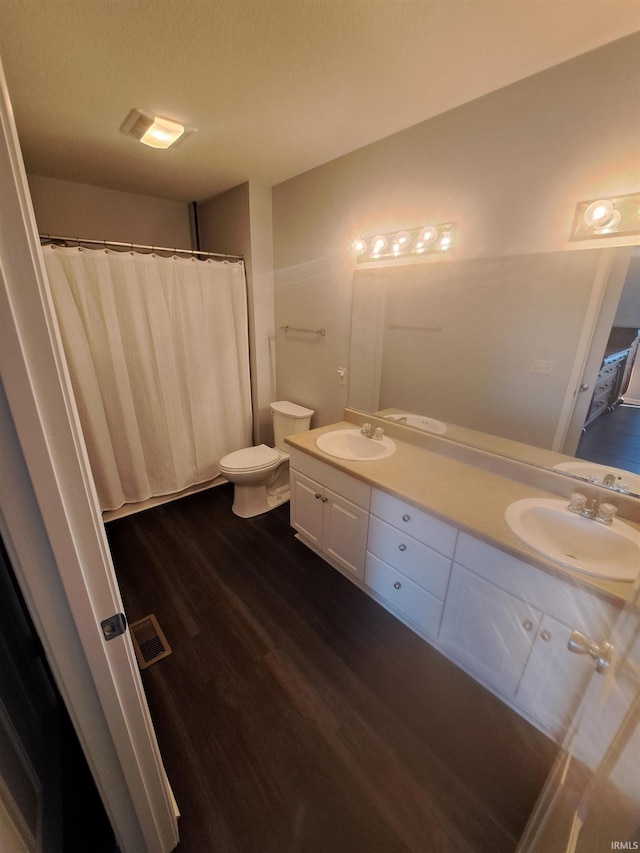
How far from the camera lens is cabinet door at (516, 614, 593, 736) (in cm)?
110

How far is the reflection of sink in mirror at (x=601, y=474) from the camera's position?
50.5 inches

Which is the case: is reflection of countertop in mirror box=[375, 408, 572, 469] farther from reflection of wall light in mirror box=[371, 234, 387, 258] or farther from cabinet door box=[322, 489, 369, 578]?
reflection of wall light in mirror box=[371, 234, 387, 258]

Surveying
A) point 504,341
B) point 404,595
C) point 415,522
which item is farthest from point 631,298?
point 404,595

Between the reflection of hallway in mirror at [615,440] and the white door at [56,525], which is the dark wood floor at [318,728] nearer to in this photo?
the white door at [56,525]

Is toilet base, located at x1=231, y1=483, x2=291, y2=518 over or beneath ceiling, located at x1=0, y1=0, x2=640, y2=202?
beneath

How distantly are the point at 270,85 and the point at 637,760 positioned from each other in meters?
2.13

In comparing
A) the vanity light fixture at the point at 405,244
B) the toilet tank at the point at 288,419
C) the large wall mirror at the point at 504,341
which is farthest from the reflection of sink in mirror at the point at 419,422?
the vanity light fixture at the point at 405,244

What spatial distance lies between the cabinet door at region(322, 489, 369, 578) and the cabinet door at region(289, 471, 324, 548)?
0.21ft

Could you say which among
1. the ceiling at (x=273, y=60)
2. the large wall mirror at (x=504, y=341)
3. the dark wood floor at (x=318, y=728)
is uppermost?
the ceiling at (x=273, y=60)

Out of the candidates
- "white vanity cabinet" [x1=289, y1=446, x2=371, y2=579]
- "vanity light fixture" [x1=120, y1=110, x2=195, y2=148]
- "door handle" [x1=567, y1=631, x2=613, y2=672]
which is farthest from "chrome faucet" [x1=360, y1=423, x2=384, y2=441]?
"vanity light fixture" [x1=120, y1=110, x2=195, y2=148]

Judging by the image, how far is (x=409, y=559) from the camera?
1.54m

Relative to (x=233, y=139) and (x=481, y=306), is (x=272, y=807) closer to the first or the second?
(x=481, y=306)

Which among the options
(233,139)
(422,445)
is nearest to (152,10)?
(233,139)

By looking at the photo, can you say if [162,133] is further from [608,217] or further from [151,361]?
[608,217]
